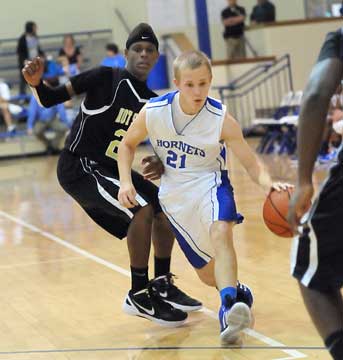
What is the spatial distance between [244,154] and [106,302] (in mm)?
1620

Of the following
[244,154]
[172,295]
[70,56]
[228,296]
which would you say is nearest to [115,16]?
[70,56]

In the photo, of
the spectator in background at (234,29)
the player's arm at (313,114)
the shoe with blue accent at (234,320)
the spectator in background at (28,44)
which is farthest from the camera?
the spectator in background at (234,29)

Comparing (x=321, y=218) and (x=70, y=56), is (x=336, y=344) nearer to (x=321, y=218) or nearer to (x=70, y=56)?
(x=321, y=218)

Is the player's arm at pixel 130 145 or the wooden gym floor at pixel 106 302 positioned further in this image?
the player's arm at pixel 130 145

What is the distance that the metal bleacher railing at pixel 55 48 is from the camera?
21.0 m

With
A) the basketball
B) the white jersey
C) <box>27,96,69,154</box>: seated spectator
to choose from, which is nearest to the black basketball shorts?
the white jersey

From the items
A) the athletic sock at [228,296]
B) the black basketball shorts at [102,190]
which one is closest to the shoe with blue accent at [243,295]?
the athletic sock at [228,296]

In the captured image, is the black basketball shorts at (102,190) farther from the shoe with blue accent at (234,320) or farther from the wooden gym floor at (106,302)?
the shoe with blue accent at (234,320)

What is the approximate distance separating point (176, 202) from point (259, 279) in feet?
4.77

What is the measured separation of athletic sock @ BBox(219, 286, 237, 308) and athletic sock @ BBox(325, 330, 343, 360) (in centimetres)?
134

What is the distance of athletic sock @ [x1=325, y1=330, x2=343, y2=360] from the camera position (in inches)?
A: 121

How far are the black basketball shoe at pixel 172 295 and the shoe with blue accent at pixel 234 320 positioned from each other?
0.81 m

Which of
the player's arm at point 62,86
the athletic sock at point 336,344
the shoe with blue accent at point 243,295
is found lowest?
the shoe with blue accent at point 243,295

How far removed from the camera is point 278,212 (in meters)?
3.99
